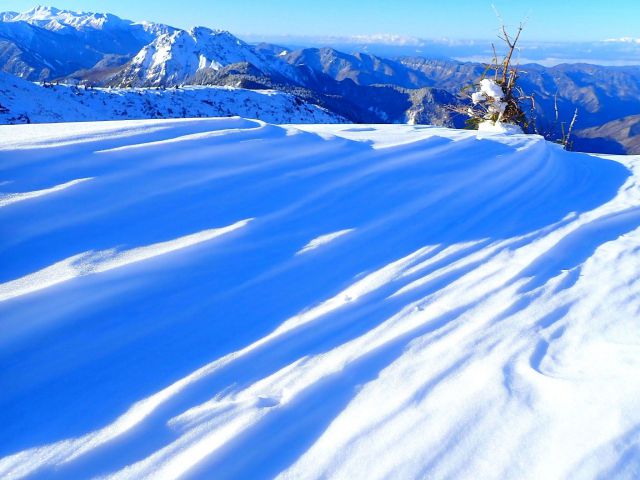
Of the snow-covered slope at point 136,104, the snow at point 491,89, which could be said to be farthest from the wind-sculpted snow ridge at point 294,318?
the snow-covered slope at point 136,104

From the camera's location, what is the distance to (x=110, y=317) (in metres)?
2.08

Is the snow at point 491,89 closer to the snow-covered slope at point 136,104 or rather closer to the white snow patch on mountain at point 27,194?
the white snow patch on mountain at point 27,194

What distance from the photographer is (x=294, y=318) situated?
221cm

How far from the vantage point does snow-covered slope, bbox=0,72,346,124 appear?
52.1 m

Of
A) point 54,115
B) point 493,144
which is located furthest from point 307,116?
point 493,144

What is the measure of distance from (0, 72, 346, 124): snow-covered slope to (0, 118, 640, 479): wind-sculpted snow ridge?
168 feet

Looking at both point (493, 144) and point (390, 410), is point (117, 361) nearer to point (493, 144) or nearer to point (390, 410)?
point (390, 410)

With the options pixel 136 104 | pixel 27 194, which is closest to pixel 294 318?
pixel 27 194

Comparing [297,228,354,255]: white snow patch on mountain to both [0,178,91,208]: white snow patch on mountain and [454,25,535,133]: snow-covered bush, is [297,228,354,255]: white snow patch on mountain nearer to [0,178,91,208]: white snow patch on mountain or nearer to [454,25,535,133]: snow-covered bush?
[0,178,91,208]: white snow patch on mountain

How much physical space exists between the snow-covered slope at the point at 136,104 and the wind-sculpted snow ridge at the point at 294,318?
5135cm

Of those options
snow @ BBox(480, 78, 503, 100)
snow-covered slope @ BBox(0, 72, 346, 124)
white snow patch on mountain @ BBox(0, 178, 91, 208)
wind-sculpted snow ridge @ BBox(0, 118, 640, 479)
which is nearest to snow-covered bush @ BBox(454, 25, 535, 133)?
snow @ BBox(480, 78, 503, 100)

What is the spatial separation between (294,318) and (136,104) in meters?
71.6

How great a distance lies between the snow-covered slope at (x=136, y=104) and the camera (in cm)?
5212

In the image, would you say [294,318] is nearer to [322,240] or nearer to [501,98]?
[322,240]
